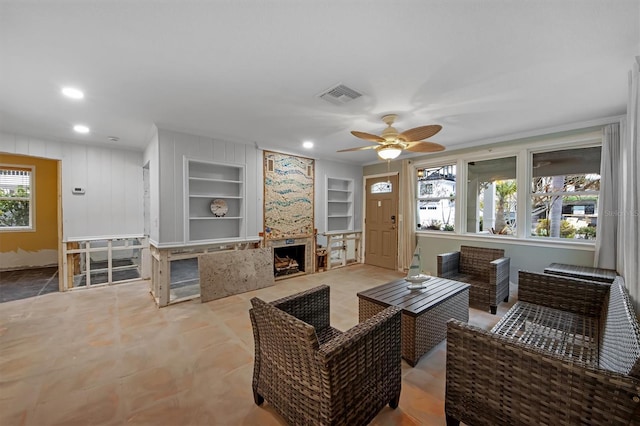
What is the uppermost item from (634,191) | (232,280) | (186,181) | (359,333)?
(186,181)

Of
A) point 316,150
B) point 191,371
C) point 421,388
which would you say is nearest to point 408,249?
point 316,150

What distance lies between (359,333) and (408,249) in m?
4.10

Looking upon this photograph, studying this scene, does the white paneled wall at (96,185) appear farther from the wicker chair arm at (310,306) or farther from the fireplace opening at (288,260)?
the wicker chair arm at (310,306)

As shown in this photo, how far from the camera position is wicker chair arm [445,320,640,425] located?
1048 mm

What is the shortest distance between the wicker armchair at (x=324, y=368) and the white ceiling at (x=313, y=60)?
1.78m

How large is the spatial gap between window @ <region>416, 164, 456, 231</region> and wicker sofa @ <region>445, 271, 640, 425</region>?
2930mm

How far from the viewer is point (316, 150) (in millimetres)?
4910

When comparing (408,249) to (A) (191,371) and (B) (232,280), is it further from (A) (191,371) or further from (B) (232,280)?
(A) (191,371)

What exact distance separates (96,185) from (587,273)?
23.8 ft

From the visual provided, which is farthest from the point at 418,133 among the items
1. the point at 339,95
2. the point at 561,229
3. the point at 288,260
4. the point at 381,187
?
the point at 288,260

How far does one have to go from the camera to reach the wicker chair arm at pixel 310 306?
6.06 ft

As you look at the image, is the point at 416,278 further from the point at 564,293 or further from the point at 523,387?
the point at 523,387

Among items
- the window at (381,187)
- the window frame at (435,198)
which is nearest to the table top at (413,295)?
the window frame at (435,198)

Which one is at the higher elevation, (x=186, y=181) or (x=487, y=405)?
(x=186, y=181)
